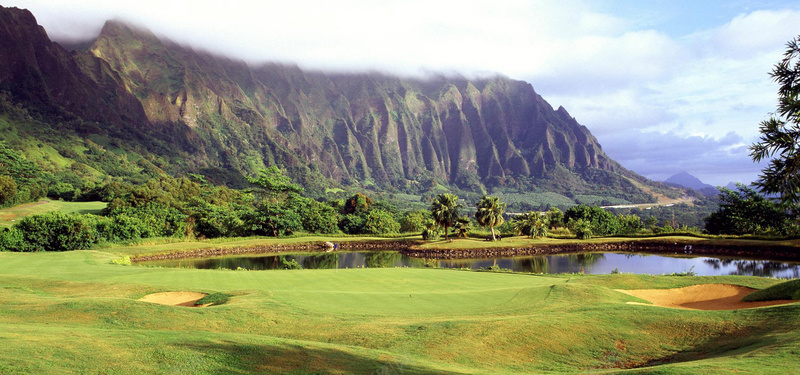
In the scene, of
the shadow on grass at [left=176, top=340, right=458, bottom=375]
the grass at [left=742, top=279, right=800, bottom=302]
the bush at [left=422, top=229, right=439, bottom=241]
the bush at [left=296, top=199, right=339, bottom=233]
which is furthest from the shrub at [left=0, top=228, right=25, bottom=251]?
the grass at [left=742, top=279, right=800, bottom=302]

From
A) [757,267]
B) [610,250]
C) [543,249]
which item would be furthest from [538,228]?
[757,267]

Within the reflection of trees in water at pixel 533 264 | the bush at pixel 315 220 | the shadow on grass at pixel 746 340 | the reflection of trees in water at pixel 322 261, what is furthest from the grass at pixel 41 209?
the shadow on grass at pixel 746 340

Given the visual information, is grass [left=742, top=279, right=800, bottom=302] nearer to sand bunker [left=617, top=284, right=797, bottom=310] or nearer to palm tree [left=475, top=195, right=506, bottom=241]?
sand bunker [left=617, top=284, right=797, bottom=310]

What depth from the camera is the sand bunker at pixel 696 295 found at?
20281 millimetres

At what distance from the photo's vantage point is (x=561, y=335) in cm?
1254

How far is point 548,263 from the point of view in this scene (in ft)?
163

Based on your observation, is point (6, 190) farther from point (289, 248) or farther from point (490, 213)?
point (490, 213)

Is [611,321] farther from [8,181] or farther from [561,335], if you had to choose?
[8,181]

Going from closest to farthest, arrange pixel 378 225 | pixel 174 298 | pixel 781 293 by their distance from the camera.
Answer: pixel 781 293, pixel 174 298, pixel 378 225

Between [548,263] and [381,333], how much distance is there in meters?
41.1

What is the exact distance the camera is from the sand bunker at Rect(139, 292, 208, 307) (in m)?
19.7

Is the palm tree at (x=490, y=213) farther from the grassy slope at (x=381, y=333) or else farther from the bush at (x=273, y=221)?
the grassy slope at (x=381, y=333)

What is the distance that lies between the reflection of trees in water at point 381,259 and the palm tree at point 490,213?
1277 centimetres

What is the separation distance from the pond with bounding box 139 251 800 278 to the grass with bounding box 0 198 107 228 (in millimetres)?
34832
